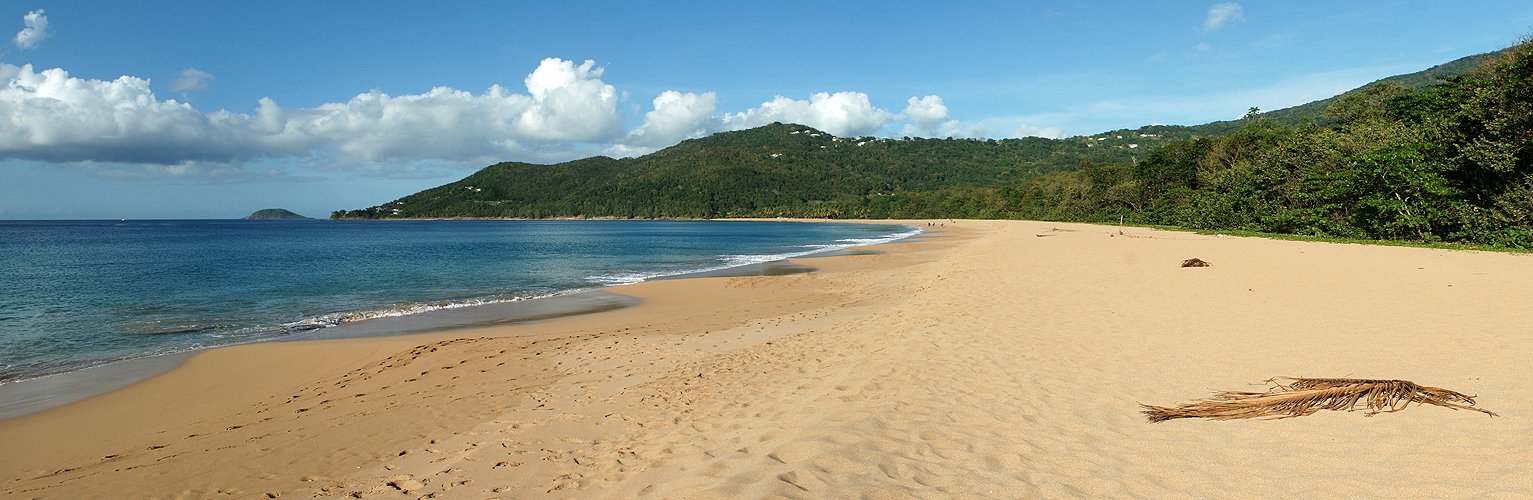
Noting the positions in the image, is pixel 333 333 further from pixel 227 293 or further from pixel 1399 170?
pixel 1399 170

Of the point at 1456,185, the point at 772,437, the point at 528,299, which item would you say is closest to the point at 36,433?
the point at 772,437

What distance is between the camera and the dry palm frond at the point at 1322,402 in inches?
171

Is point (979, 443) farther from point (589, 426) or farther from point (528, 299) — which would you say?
point (528, 299)

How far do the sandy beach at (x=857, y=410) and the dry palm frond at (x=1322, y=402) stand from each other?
0.53ft

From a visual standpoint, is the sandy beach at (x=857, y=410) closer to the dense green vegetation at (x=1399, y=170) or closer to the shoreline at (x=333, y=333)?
the shoreline at (x=333, y=333)

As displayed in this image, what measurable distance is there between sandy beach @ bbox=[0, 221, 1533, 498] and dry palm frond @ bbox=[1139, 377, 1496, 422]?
16 cm

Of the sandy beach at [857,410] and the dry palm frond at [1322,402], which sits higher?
the dry palm frond at [1322,402]

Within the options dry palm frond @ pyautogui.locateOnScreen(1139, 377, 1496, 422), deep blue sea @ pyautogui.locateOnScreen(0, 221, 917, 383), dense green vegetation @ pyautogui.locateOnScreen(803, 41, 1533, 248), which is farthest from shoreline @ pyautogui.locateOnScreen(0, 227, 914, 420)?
dense green vegetation @ pyautogui.locateOnScreen(803, 41, 1533, 248)

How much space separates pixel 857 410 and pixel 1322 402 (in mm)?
3410

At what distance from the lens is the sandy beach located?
3.62m

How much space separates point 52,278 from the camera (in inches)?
891

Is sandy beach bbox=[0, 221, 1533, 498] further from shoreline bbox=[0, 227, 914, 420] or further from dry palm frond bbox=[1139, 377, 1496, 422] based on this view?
shoreline bbox=[0, 227, 914, 420]

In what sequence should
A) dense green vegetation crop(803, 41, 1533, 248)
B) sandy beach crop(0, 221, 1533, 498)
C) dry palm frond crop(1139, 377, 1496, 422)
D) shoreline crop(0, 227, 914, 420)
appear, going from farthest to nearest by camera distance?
dense green vegetation crop(803, 41, 1533, 248) → shoreline crop(0, 227, 914, 420) → dry palm frond crop(1139, 377, 1496, 422) → sandy beach crop(0, 221, 1533, 498)

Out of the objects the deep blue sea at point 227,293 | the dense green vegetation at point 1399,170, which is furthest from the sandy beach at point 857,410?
the dense green vegetation at point 1399,170
